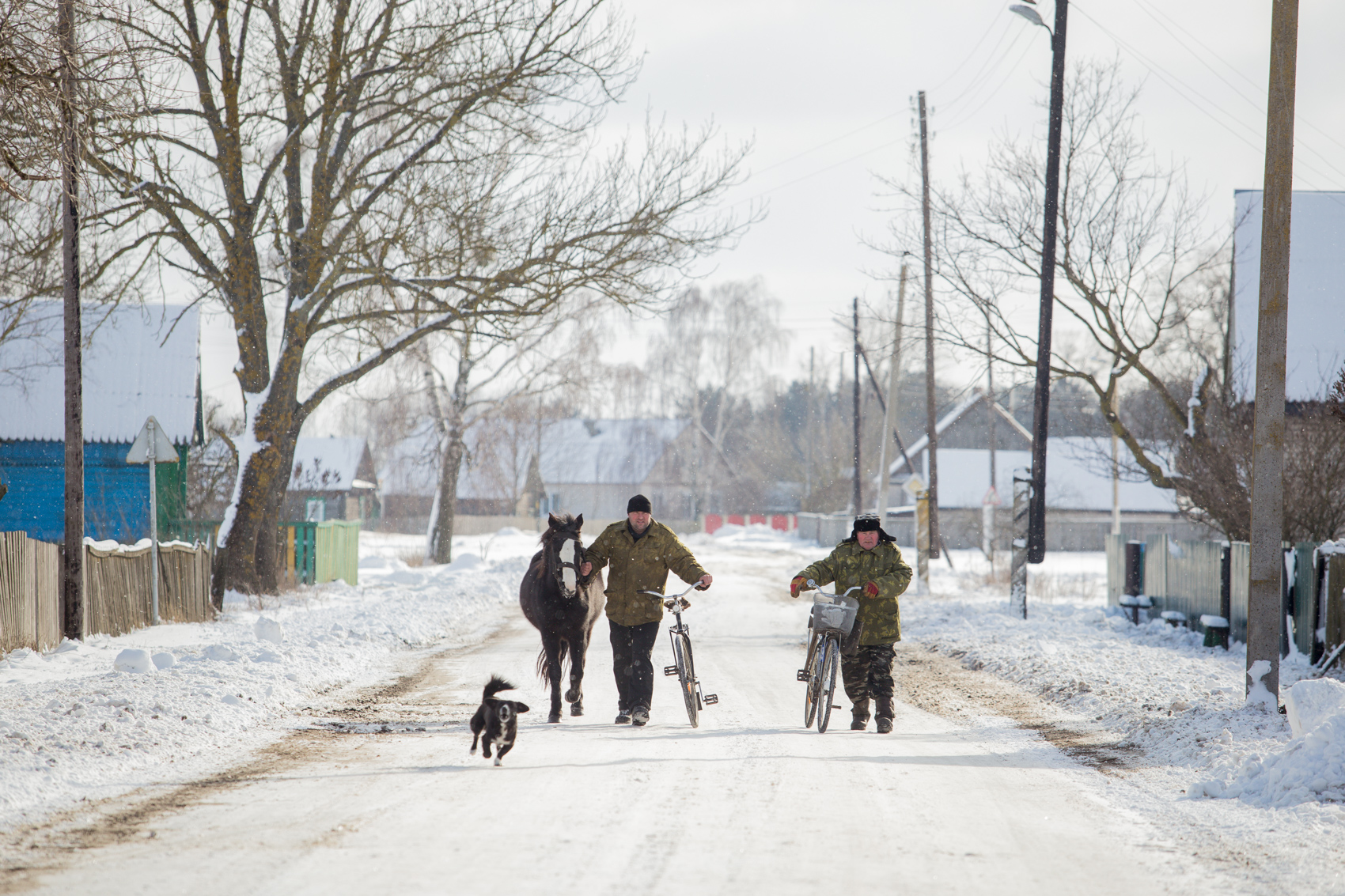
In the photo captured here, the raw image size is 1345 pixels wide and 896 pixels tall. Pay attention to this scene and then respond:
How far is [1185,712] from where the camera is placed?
9.47m

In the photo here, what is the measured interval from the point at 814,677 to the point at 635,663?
1.42 m

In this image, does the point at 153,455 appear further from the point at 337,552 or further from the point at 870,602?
the point at 337,552

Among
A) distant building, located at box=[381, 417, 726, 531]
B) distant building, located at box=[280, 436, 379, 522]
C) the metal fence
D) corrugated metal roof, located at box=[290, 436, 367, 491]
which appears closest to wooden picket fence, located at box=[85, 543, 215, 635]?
the metal fence

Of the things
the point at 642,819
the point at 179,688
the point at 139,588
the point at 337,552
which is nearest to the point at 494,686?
the point at 642,819

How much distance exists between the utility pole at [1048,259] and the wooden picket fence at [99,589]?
13.2 m

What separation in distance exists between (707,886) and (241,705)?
5.82m

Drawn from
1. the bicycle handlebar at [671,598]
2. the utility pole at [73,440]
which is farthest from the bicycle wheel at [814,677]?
the utility pole at [73,440]

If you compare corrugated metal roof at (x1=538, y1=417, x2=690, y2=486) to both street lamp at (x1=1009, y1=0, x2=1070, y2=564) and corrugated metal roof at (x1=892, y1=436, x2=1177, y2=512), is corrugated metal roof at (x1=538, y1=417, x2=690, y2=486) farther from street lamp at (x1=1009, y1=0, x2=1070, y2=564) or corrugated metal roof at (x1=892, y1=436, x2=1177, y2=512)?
street lamp at (x1=1009, y1=0, x2=1070, y2=564)

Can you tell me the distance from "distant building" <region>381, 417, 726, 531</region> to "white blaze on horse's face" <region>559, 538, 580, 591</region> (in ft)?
198

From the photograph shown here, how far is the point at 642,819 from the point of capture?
19.0 ft

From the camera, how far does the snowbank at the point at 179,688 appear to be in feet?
22.9

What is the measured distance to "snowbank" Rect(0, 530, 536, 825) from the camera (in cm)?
697

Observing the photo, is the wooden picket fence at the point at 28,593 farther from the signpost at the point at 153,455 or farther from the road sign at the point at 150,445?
the road sign at the point at 150,445

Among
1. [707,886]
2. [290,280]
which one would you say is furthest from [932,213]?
[707,886]
